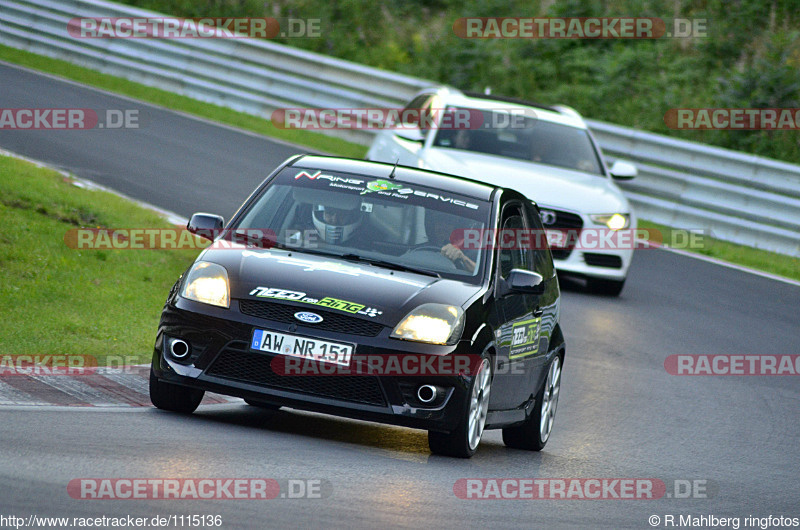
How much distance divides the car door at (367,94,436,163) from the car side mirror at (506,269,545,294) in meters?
6.81

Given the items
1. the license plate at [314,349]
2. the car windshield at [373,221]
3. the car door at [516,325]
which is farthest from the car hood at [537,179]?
the license plate at [314,349]

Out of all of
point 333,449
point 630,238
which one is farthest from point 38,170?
point 333,449

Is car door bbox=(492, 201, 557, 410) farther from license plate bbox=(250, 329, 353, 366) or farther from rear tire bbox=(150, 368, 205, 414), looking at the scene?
rear tire bbox=(150, 368, 205, 414)

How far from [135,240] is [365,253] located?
529 centimetres

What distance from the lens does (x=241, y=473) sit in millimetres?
6469

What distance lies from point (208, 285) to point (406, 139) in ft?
27.3

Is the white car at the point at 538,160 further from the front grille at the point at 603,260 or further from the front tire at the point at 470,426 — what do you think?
the front tire at the point at 470,426

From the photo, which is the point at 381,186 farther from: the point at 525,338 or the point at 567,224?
the point at 567,224

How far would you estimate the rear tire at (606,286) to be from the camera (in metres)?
15.5

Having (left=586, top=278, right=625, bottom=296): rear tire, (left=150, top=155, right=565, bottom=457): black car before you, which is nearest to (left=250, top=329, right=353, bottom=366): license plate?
(left=150, top=155, right=565, bottom=457): black car

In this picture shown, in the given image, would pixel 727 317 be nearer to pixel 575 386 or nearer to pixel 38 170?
pixel 575 386

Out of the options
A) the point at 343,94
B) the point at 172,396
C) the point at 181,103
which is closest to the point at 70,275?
the point at 172,396

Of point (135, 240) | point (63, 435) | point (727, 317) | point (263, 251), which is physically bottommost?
point (727, 317)

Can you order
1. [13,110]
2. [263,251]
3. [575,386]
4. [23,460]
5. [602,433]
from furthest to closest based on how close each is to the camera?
[13,110], [575,386], [602,433], [263,251], [23,460]
